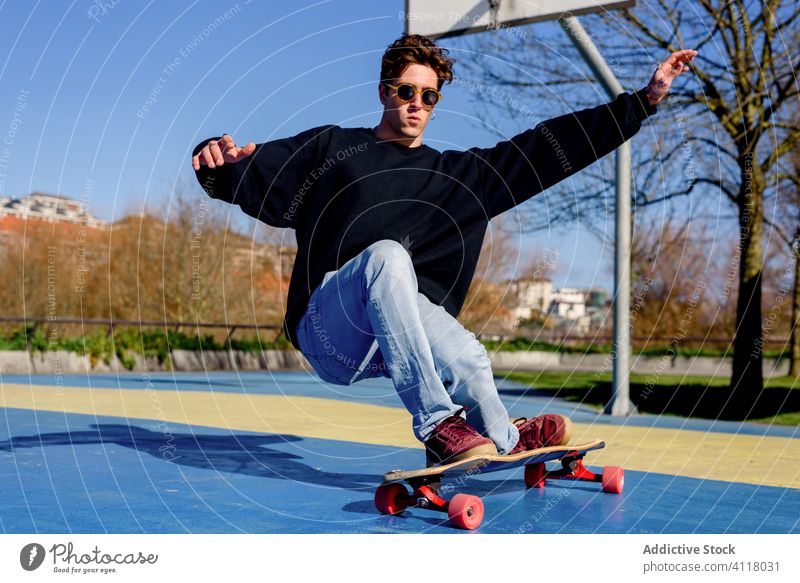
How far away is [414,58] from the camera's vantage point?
4348 mm

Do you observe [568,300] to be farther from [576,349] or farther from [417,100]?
[417,100]

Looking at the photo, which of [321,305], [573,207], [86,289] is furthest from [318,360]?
[86,289]

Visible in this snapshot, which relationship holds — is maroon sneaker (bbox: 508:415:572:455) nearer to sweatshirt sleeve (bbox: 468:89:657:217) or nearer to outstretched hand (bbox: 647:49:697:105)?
sweatshirt sleeve (bbox: 468:89:657:217)

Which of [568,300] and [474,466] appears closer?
[474,466]

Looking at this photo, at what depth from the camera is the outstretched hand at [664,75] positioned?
412 centimetres

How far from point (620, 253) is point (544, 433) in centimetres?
610

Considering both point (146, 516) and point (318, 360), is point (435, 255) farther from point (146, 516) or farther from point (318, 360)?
point (146, 516)

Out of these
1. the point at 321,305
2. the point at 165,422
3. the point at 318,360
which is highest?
the point at 321,305

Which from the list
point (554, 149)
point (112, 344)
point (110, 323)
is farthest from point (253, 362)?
point (554, 149)

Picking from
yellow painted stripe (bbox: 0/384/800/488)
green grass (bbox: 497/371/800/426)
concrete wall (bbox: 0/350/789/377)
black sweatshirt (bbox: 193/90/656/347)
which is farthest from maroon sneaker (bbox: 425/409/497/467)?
concrete wall (bbox: 0/350/789/377)

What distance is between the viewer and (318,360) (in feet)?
13.8

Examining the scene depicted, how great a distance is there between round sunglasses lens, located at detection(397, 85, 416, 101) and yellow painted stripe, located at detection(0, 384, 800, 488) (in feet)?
10.1

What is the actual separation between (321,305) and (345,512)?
97 cm

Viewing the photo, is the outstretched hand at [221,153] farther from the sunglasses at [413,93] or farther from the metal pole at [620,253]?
the metal pole at [620,253]
